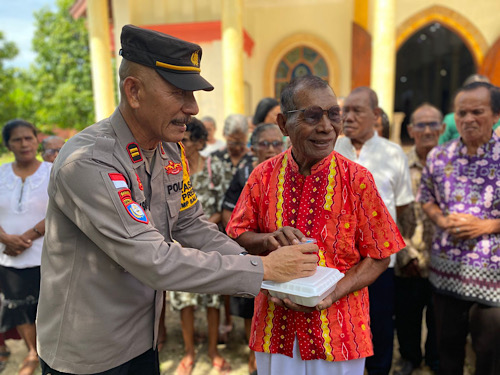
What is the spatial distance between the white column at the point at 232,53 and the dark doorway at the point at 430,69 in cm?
780

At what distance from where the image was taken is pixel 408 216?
11.0 ft

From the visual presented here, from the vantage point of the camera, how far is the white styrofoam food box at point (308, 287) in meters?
1.49

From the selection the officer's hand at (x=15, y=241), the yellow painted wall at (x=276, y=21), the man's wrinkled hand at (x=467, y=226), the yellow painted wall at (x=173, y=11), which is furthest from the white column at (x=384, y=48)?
the officer's hand at (x=15, y=241)

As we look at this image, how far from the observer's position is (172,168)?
185 cm

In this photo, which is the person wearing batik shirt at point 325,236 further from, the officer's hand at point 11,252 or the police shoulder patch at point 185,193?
the officer's hand at point 11,252

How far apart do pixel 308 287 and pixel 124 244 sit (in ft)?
2.35

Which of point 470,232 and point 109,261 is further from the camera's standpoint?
point 470,232

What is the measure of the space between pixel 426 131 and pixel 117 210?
10.1ft

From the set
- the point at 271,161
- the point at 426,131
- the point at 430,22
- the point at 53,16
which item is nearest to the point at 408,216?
the point at 426,131

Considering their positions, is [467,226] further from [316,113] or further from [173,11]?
[173,11]

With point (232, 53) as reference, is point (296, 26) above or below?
above

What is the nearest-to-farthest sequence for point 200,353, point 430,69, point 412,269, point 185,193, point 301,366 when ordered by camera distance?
point 301,366, point 185,193, point 412,269, point 200,353, point 430,69

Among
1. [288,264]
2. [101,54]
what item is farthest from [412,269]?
[101,54]

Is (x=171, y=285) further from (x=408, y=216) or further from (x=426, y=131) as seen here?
(x=426, y=131)
